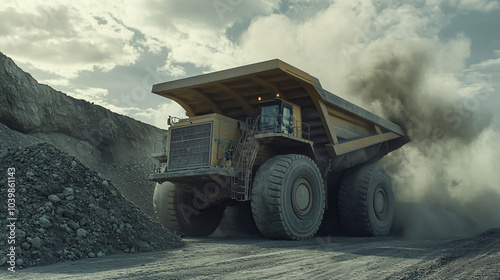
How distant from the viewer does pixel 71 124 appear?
744 inches

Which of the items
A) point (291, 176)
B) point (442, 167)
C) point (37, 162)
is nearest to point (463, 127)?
point (442, 167)

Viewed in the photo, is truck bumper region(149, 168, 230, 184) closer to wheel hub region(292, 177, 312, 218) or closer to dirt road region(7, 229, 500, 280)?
wheel hub region(292, 177, 312, 218)

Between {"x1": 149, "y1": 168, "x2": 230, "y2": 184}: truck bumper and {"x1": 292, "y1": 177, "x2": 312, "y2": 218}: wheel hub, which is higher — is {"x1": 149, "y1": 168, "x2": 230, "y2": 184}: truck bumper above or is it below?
above

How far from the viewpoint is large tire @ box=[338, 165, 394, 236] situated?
38.8 feet

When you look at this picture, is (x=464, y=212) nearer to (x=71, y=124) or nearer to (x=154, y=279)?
(x=154, y=279)

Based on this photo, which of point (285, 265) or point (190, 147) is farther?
point (190, 147)

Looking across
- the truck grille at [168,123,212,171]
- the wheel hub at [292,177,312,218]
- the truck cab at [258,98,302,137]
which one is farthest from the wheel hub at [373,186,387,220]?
the truck grille at [168,123,212,171]

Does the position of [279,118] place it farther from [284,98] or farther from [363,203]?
[363,203]

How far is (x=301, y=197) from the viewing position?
975cm

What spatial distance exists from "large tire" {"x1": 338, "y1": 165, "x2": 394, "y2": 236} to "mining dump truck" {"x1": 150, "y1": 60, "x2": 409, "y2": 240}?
28 mm

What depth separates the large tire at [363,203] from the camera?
466 inches

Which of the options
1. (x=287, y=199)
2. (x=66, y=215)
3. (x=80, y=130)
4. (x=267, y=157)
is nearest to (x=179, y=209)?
(x=267, y=157)

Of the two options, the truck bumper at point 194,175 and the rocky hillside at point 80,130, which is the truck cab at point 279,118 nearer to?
the truck bumper at point 194,175

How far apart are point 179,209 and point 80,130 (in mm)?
10322
